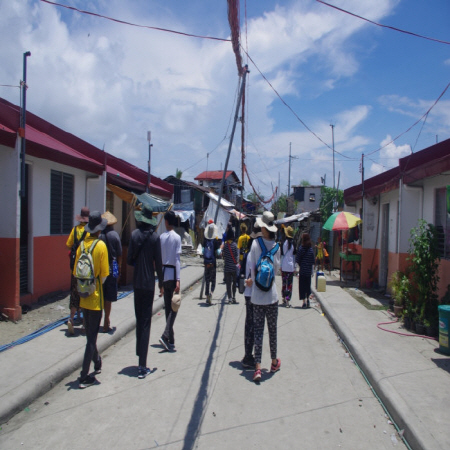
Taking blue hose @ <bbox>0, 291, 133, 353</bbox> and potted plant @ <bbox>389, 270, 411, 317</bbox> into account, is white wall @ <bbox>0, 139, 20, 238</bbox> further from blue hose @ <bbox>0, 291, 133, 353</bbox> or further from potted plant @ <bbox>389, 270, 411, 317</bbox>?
potted plant @ <bbox>389, 270, 411, 317</bbox>

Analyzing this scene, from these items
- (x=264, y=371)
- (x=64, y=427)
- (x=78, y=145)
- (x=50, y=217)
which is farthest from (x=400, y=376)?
(x=78, y=145)

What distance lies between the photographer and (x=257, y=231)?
6.62 metres

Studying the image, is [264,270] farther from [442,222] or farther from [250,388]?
[442,222]

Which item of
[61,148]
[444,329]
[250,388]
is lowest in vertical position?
[250,388]

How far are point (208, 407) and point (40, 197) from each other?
20.2 ft

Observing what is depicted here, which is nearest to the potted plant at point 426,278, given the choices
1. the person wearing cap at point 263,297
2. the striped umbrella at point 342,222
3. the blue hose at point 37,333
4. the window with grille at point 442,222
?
the window with grille at point 442,222

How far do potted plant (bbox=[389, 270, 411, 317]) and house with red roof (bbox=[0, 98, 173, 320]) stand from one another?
711cm

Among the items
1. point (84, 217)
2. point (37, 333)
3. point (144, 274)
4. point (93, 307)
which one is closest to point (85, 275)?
point (93, 307)

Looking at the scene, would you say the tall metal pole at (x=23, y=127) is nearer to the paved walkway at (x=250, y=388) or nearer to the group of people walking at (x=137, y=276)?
the group of people walking at (x=137, y=276)

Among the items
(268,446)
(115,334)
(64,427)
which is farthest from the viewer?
(115,334)

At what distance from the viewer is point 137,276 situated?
555 cm

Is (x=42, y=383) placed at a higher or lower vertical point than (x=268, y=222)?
lower

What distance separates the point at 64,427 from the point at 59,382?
1.29 m

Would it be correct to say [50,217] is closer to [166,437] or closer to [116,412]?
[116,412]
